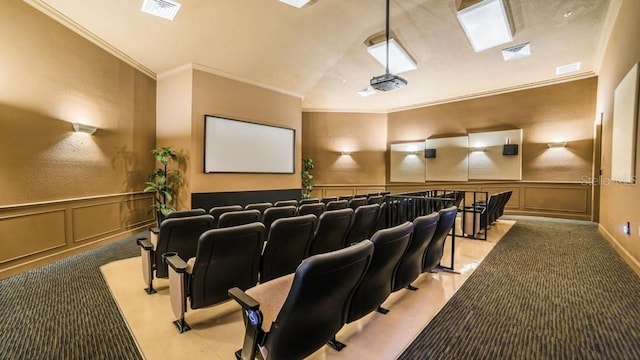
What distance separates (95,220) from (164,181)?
138 cm

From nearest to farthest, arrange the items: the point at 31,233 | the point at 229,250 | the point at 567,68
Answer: the point at 229,250 → the point at 31,233 → the point at 567,68

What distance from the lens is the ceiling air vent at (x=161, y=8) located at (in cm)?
401

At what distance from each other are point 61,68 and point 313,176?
719 cm

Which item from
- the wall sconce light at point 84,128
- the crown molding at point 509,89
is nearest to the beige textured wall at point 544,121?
the crown molding at point 509,89

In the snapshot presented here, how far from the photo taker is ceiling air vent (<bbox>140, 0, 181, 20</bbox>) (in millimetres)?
4008

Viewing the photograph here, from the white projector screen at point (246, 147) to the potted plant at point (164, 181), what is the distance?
0.67 meters

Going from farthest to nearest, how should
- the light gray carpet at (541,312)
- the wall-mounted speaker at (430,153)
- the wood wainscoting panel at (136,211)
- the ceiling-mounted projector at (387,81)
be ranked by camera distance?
the wall-mounted speaker at (430,153)
the wood wainscoting panel at (136,211)
the ceiling-mounted projector at (387,81)
the light gray carpet at (541,312)

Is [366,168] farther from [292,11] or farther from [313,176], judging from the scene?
[292,11]

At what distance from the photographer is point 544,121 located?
7.25 m

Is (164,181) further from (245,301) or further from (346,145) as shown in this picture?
(346,145)

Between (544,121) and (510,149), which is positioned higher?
(544,121)

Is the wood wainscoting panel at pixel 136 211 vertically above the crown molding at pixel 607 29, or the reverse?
the crown molding at pixel 607 29

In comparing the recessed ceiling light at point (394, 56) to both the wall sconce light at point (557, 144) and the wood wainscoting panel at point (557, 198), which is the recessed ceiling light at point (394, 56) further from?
the wood wainscoting panel at point (557, 198)

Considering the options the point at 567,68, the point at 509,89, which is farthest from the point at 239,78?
the point at 567,68
